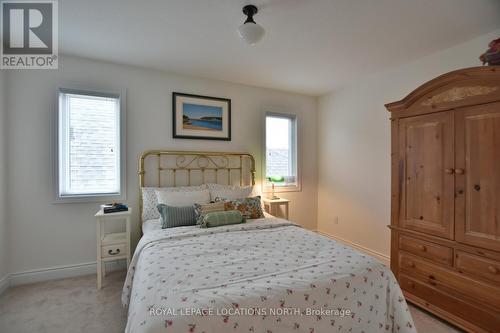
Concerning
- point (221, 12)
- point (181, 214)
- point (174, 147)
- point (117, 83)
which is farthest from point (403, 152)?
point (117, 83)

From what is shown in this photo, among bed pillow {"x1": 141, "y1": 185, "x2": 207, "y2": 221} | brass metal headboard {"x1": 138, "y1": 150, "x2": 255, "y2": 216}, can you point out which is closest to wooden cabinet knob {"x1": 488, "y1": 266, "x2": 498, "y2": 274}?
brass metal headboard {"x1": 138, "y1": 150, "x2": 255, "y2": 216}

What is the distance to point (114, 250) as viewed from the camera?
2.57 metres

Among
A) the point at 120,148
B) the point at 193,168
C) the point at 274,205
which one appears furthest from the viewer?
the point at 274,205

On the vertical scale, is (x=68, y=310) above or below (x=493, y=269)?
below

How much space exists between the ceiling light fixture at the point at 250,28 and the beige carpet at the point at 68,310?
2.53 metres

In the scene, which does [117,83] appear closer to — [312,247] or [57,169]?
[57,169]

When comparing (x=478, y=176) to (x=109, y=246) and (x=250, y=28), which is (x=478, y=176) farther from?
(x=109, y=246)

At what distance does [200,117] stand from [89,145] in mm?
1397

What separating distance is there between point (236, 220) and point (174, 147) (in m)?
1.44

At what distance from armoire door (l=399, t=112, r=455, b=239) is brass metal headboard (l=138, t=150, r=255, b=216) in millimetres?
2052

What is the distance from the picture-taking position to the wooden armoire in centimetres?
180

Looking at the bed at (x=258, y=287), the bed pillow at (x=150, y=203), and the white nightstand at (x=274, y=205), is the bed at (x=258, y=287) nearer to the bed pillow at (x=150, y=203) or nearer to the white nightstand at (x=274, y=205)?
the bed pillow at (x=150, y=203)

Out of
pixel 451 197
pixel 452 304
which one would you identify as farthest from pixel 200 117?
pixel 452 304

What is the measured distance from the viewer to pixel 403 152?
7.92 feet
